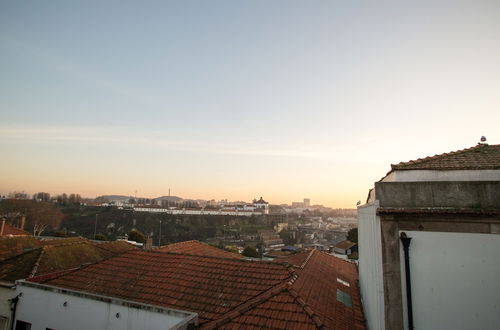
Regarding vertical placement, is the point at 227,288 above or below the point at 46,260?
above

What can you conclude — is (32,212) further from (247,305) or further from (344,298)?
(344,298)

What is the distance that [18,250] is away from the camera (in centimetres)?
2214

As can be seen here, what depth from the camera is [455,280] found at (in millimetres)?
5867

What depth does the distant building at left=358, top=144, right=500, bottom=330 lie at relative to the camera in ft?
18.9

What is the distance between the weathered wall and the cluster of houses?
0.02 metres

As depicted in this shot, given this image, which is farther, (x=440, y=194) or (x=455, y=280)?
(x=440, y=194)

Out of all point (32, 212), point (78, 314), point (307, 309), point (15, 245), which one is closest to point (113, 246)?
point (15, 245)

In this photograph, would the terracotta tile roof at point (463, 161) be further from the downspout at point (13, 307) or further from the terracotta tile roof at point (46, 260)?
the terracotta tile roof at point (46, 260)

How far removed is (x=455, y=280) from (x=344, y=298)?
18.5 feet

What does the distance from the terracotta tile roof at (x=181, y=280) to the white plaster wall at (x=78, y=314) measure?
2.26 ft

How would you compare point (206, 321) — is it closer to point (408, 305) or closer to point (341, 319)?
point (341, 319)

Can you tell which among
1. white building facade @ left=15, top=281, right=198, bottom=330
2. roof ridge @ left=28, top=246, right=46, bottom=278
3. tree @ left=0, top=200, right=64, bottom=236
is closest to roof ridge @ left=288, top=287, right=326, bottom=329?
white building facade @ left=15, top=281, right=198, bottom=330

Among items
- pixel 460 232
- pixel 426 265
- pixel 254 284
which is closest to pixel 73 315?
pixel 254 284

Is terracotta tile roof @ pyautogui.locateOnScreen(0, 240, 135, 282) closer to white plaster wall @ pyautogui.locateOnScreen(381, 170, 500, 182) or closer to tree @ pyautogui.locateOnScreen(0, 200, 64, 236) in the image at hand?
white plaster wall @ pyautogui.locateOnScreen(381, 170, 500, 182)
